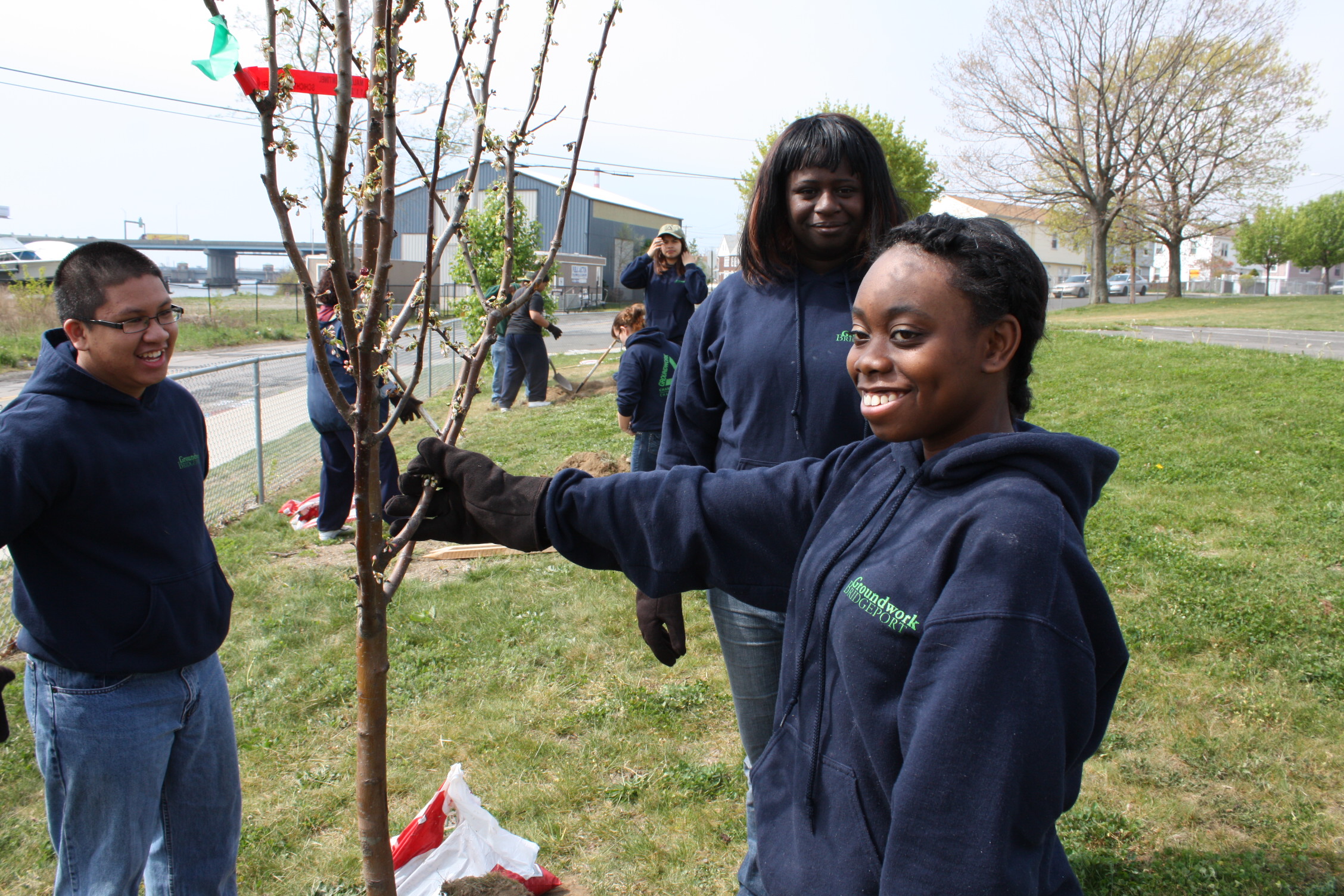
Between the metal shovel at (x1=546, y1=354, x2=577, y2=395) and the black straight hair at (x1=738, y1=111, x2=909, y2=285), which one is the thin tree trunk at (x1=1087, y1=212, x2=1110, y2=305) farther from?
the black straight hair at (x1=738, y1=111, x2=909, y2=285)

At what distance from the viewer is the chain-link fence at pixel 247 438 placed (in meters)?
7.46

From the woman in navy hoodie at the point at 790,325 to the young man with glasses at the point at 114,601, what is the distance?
4.52 feet

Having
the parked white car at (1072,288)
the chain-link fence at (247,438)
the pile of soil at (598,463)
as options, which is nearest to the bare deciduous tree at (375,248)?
→ the chain-link fence at (247,438)

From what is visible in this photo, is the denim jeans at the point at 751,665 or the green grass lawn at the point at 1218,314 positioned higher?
the green grass lawn at the point at 1218,314

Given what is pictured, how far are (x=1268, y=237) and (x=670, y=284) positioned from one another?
2552 inches

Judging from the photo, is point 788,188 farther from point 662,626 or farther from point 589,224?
point 589,224

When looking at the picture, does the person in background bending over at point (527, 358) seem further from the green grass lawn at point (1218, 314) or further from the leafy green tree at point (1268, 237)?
the leafy green tree at point (1268, 237)

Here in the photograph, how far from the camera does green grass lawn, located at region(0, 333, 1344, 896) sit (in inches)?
118

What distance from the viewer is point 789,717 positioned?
1.54 metres

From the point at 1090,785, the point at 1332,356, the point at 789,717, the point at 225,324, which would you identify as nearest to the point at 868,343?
the point at 789,717

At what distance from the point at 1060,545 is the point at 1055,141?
35889 millimetres

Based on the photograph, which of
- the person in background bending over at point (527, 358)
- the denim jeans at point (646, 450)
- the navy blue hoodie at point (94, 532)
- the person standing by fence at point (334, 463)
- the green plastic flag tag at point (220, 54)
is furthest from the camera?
the person in background bending over at point (527, 358)

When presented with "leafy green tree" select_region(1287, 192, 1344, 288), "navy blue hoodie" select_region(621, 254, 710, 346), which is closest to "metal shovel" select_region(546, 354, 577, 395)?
"navy blue hoodie" select_region(621, 254, 710, 346)

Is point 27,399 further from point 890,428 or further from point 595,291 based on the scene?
point 595,291
